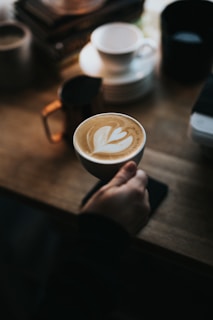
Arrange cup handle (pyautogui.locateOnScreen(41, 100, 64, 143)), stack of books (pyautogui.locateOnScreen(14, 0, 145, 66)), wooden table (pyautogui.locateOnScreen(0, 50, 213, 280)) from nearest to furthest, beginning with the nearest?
wooden table (pyautogui.locateOnScreen(0, 50, 213, 280))
cup handle (pyautogui.locateOnScreen(41, 100, 64, 143))
stack of books (pyautogui.locateOnScreen(14, 0, 145, 66))

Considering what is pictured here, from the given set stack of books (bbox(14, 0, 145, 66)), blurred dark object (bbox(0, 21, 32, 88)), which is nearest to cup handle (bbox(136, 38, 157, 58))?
stack of books (bbox(14, 0, 145, 66))

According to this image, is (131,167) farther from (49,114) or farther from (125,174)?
(49,114)

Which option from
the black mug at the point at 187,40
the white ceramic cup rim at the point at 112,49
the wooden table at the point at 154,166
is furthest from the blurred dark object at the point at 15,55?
the black mug at the point at 187,40

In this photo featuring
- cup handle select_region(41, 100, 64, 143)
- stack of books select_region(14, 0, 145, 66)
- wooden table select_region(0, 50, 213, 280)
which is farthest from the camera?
stack of books select_region(14, 0, 145, 66)

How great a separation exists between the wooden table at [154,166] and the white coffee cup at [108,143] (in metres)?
0.16

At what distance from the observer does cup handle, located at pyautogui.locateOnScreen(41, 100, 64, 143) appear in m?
0.79

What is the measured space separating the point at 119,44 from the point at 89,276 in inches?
19.1

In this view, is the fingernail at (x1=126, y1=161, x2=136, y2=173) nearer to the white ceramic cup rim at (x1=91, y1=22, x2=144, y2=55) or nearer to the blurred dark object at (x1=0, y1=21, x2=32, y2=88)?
the white ceramic cup rim at (x1=91, y1=22, x2=144, y2=55)

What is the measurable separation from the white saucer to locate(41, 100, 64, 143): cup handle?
0.33 ft

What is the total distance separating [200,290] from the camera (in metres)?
1.04

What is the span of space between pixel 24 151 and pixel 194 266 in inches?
14.0

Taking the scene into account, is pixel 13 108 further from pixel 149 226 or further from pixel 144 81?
pixel 149 226

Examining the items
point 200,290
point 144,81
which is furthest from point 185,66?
point 200,290

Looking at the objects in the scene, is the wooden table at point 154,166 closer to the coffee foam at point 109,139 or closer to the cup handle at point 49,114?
the cup handle at point 49,114
